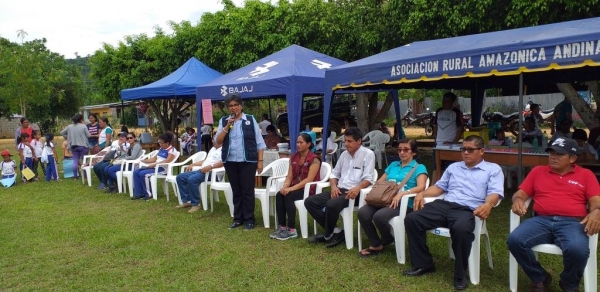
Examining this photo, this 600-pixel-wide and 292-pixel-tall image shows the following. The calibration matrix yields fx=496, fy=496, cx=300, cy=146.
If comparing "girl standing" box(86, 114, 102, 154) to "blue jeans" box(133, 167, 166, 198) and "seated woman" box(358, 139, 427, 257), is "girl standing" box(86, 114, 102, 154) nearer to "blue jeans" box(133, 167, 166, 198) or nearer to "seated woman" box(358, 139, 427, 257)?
"blue jeans" box(133, 167, 166, 198)

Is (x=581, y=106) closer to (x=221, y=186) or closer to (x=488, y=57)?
(x=488, y=57)

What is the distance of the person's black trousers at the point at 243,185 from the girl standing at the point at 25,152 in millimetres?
6813

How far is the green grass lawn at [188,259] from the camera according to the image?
3.94 metres

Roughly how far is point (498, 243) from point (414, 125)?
866 inches

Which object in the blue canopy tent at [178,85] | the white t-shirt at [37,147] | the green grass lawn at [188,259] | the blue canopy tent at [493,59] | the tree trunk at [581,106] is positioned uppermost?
the blue canopy tent at [178,85]

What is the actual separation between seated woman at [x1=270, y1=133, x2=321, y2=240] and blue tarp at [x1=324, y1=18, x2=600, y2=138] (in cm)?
140

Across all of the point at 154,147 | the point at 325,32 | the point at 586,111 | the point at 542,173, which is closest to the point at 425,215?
the point at 542,173

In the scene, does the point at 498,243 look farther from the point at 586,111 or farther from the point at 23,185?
the point at 23,185

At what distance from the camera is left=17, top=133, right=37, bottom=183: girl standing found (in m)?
10.4

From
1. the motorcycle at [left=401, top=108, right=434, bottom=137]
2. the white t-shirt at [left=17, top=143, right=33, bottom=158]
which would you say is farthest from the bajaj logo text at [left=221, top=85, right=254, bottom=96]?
the motorcycle at [left=401, top=108, right=434, bottom=137]

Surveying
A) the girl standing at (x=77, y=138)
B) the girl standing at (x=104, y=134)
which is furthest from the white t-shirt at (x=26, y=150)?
the girl standing at (x=104, y=134)

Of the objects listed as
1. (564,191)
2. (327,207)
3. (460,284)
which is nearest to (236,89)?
(327,207)

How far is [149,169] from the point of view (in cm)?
784

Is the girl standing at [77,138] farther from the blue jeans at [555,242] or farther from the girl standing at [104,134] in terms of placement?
the blue jeans at [555,242]
